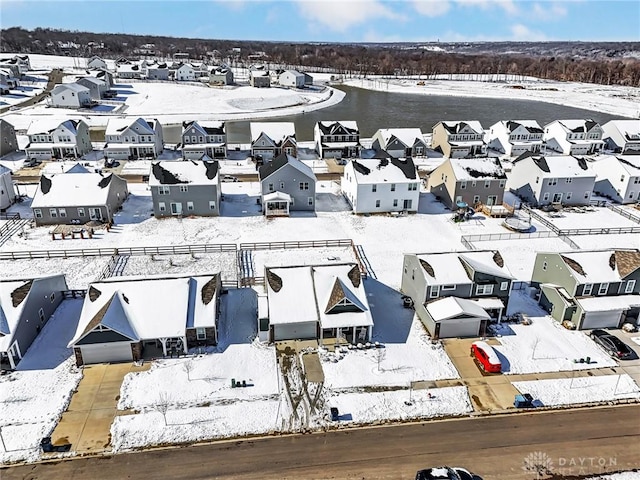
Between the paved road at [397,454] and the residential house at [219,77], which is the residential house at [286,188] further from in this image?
the residential house at [219,77]

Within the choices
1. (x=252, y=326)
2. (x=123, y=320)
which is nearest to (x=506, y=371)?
(x=252, y=326)

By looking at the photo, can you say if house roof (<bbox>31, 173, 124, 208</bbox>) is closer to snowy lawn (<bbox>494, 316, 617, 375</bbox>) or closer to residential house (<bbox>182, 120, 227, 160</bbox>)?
residential house (<bbox>182, 120, 227, 160</bbox>)

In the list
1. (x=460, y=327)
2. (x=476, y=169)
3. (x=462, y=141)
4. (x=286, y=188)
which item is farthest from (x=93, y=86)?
(x=460, y=327)

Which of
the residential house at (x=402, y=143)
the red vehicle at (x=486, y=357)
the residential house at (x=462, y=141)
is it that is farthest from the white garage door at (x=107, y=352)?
the residential house at (x=462, y=141)

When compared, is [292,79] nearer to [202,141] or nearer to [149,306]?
[202,141]

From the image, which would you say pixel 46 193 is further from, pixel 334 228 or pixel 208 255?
pixel 334 228

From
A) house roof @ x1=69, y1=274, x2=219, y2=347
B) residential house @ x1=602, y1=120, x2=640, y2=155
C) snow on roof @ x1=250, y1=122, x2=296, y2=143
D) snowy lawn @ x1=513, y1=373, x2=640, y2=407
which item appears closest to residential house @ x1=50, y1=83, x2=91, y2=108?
snow on roof @ x1=250, y1=122, x2=296, y2=143
